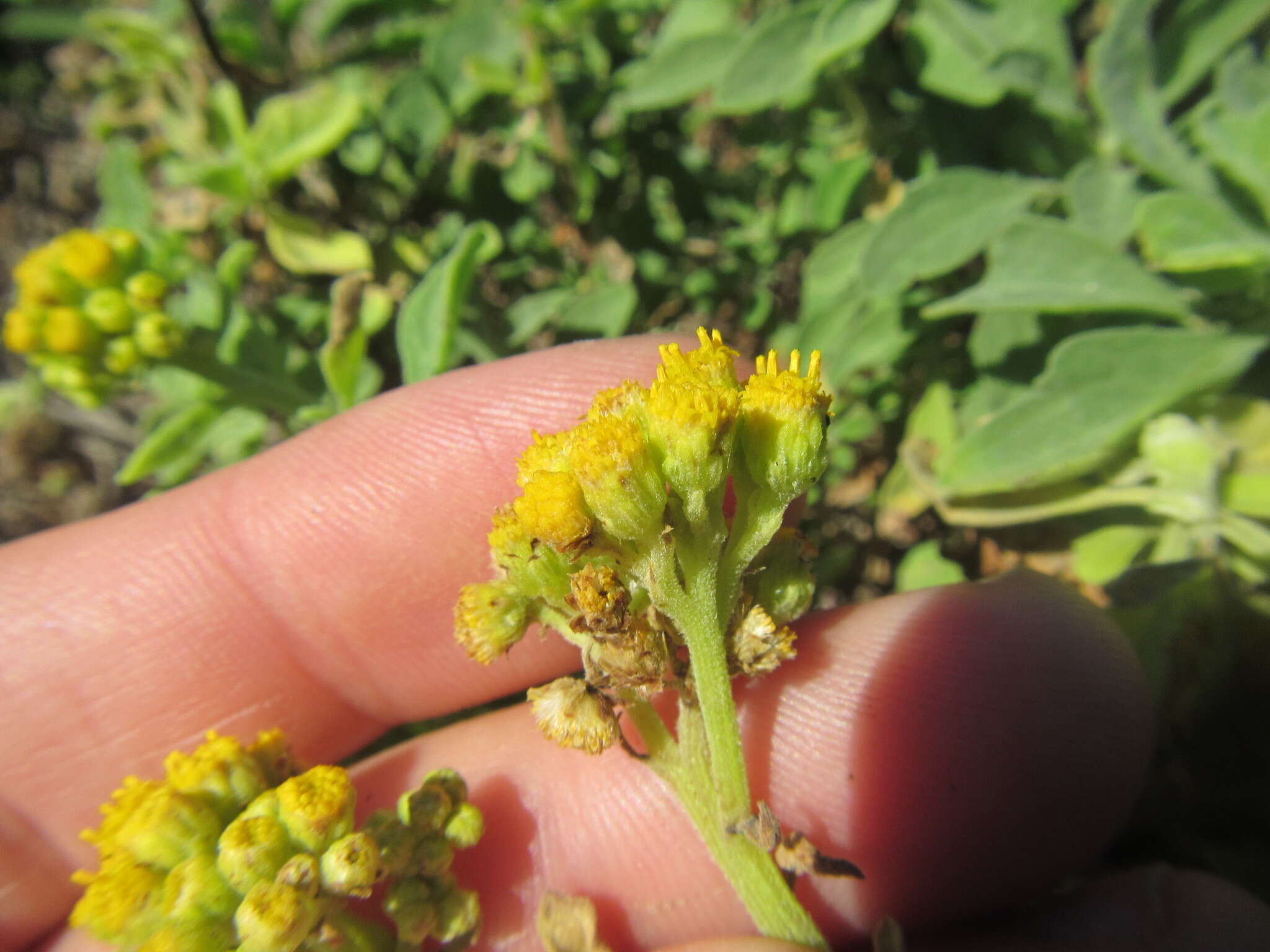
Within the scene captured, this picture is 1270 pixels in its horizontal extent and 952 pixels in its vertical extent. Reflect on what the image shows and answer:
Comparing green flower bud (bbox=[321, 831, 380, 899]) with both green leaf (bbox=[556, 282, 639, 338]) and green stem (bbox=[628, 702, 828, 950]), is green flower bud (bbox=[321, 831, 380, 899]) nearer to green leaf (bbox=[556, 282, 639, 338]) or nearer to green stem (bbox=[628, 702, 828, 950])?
green stem (bbox=[628, 702, 828, 950])

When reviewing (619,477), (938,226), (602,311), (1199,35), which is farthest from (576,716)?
(1199,35)

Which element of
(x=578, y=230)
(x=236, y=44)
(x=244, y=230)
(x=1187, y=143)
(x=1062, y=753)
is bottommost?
(x=1062, y=753)

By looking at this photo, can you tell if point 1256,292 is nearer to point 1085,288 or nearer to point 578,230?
point 1085,288

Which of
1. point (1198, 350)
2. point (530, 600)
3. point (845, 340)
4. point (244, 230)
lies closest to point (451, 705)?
point (530, 600)

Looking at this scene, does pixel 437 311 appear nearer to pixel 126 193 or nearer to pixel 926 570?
pixel 126 193

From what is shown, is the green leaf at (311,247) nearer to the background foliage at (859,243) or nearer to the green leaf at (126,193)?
the background foliage at (859,243)

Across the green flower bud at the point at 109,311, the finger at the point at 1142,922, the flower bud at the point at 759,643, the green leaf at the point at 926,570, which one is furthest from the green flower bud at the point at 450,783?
the green flower bud at the point at 109,311
